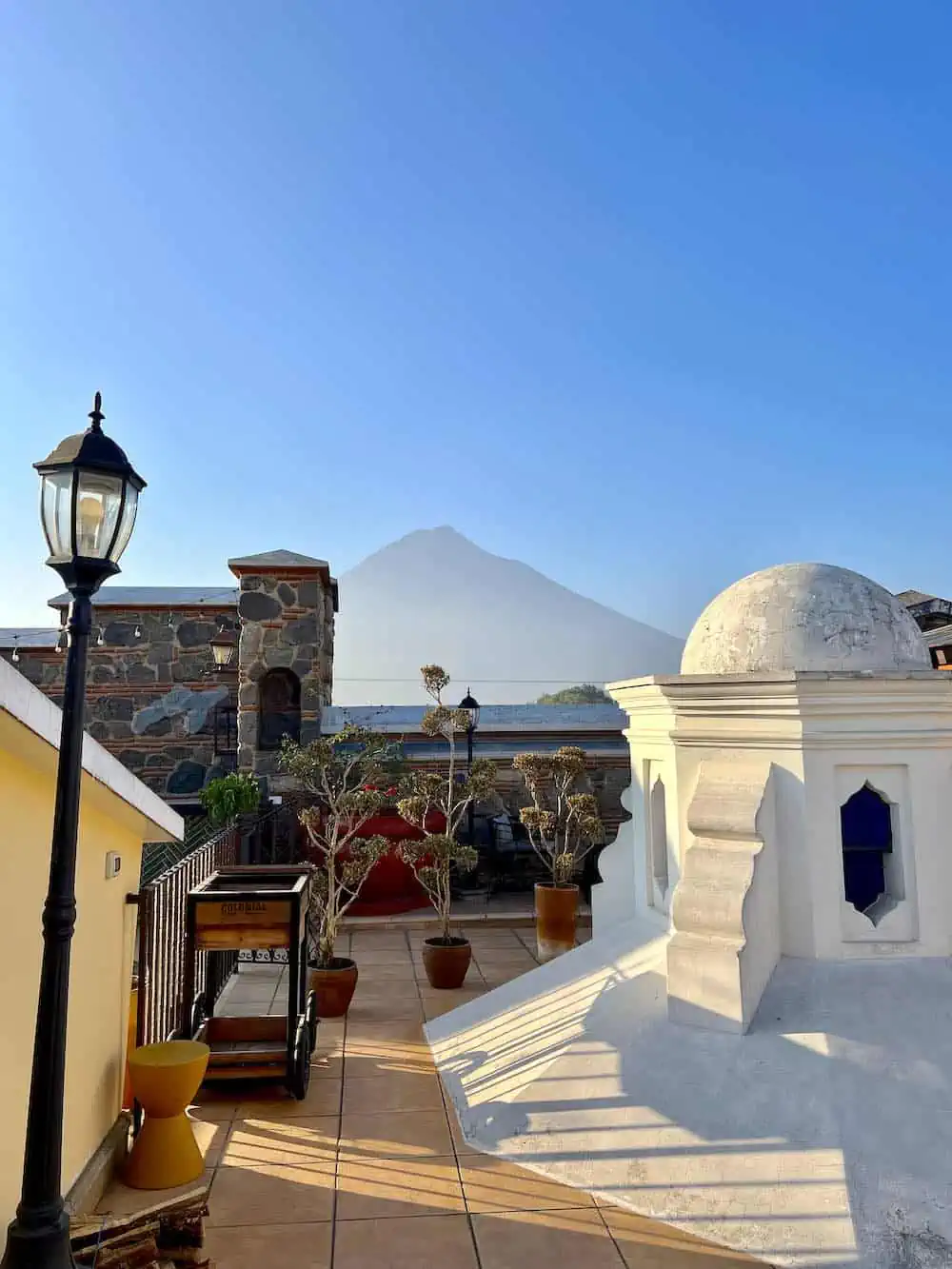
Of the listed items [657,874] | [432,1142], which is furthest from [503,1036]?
[657,874]

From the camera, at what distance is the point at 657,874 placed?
5.30 meters

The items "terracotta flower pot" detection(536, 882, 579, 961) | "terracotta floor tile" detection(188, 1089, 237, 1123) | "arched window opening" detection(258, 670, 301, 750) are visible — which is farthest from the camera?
"arched window opening" detection(258, 670, 301, 750)

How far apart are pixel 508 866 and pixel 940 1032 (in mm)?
7400

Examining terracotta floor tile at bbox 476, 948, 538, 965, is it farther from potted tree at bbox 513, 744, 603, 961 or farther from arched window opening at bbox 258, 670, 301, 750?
arched window opening at bbox 258, 670, 301, 750

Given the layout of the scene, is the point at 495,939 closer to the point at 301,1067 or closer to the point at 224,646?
the point at 301,1067

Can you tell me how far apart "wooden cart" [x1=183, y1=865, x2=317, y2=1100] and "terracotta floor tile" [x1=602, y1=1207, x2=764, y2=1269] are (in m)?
2.13

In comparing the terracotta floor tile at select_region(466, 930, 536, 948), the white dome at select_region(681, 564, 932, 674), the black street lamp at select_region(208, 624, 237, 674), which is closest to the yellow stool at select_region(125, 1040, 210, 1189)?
the white dome at select_region(681, 564, 932, 674)

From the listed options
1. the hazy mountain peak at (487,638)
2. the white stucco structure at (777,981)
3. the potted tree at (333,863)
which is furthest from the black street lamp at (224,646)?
the hazy mountain peak at (487,638)

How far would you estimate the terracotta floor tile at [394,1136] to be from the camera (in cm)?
429

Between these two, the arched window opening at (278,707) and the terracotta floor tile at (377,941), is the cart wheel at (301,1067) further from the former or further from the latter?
the arched window opening at (278,707)

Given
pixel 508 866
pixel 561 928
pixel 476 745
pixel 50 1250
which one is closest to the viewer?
pixel 50 1250

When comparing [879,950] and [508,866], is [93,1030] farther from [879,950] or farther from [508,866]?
[508,866]

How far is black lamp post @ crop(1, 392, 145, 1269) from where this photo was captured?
2516 millimetres

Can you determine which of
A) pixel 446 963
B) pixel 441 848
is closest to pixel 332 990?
pixel 446 963
